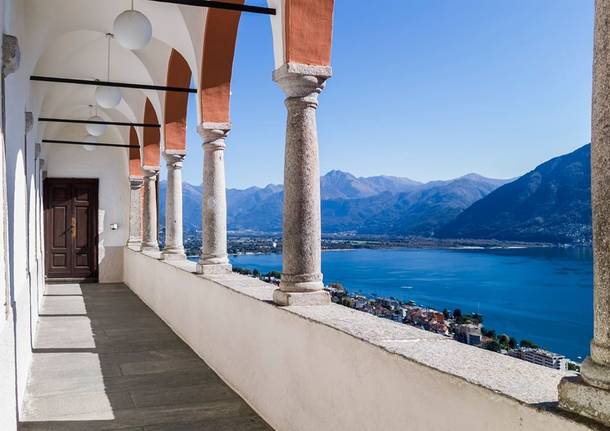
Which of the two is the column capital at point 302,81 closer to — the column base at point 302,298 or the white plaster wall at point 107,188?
the column base at point 302,298

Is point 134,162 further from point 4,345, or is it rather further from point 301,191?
point 4,345

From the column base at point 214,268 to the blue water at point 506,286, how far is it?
211 inches

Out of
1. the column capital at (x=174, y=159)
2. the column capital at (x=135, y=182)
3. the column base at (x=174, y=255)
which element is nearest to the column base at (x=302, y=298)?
the column base at (x=174, y=255)

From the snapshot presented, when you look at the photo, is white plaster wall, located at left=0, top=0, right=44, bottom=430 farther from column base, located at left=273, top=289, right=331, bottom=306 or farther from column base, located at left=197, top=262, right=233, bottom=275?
column base, located at left=197, top=262, right=233, bottom=275

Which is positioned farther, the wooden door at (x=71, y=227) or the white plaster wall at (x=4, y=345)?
the wooden door at (x=71, y=227)

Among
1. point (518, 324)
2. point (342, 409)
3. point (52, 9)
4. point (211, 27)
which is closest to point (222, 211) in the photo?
point (211, 27)

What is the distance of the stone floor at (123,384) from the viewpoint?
4273 mm

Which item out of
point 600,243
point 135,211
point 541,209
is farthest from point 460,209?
point 600,243

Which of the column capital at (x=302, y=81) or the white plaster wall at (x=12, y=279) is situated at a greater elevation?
the column capital at (x=302, y=81)

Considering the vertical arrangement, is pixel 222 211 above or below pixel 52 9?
below

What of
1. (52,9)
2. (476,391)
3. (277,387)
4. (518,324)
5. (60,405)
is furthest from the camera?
(518,324)

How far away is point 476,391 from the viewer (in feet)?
6.68

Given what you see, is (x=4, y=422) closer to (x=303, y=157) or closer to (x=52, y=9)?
(x=303, y=157)

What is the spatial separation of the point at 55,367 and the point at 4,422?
293 cm
